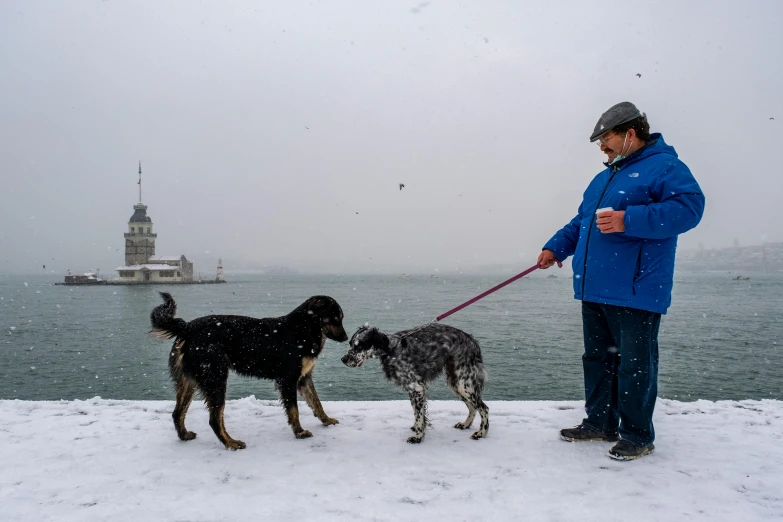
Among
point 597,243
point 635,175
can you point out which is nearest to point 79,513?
point 597,243

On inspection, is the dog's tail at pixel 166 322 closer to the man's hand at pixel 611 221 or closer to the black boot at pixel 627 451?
the man's hand at pixel 611 221

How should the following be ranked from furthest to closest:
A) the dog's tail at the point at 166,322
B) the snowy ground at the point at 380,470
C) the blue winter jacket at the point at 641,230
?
the dog's tail at the point at 166,322 < the blue winter jacket at the point at 641,230 < the snowy ground at the point at 380,470

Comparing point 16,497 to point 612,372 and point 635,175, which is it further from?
point 635,175

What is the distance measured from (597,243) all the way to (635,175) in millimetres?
661

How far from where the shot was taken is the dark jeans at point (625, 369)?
372 cm

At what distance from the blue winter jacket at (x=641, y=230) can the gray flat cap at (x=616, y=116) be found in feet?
0.99

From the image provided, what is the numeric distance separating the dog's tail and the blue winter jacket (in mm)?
3881

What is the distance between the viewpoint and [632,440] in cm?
380

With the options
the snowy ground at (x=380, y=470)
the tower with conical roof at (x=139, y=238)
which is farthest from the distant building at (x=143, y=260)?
the snowy ground at (x=380, y=470)

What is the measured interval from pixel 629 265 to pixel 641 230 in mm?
391

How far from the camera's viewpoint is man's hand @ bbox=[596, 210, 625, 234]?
357 cm

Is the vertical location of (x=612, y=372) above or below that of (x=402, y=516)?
above

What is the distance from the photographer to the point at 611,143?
4.01m

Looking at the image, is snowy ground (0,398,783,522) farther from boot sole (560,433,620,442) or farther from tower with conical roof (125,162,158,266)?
tower with conical roof (125,162,158,266)
